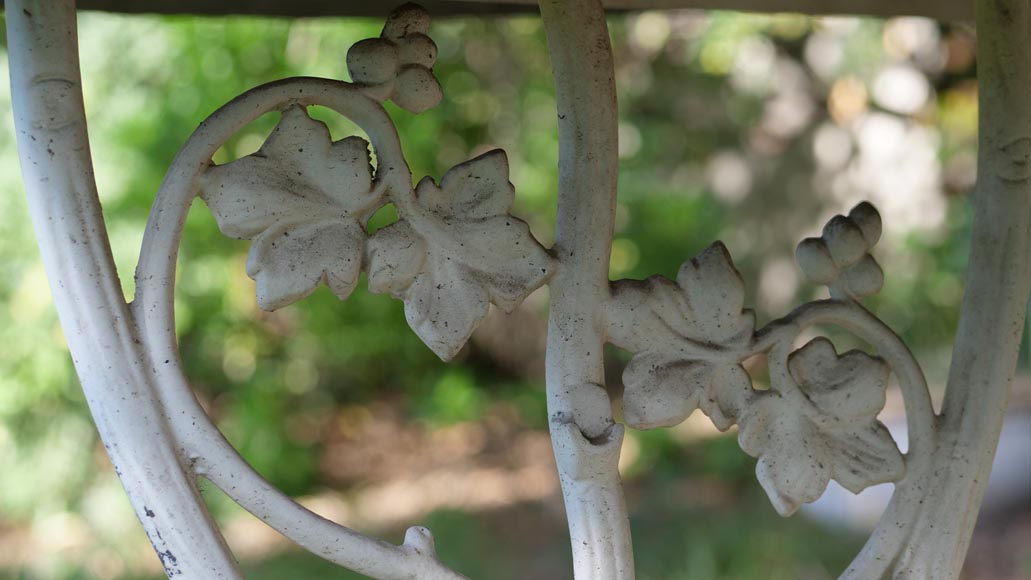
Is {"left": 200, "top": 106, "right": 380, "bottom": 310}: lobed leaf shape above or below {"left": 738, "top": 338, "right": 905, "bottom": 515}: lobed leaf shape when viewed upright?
above

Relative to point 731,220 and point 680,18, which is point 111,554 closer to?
point 731,220

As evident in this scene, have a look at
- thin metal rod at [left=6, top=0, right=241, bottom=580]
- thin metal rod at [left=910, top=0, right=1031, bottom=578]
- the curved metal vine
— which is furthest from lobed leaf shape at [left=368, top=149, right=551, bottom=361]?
thin metal rod at [left=910, top=0, right=1031, bottom=578]

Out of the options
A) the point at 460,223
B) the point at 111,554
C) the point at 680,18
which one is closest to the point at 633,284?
the point at 460,223

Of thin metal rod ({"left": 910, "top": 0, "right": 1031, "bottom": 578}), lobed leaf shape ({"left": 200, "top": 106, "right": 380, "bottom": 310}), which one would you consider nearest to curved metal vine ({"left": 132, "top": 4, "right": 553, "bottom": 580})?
lobed leaf shape ({"left": 200, "top": 106, "right": 380, "bottom": 310})

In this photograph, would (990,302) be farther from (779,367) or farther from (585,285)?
(585,285)

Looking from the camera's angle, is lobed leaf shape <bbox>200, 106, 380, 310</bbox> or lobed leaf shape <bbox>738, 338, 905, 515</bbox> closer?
lobed leaf shape <bbox>200, 106, 380, 310</bbox>

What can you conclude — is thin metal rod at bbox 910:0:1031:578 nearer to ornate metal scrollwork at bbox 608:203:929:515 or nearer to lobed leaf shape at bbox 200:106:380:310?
ornate metal scrollwork at bbox 608:203:929:515

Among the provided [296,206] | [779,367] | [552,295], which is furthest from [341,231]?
[779,367]

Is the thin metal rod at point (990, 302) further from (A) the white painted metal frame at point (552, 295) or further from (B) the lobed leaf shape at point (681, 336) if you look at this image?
(B) the lobed leaf shape at point (681, 336)

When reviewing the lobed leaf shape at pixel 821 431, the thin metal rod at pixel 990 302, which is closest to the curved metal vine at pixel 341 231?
the lobed leaf shape at pixel 821 431
